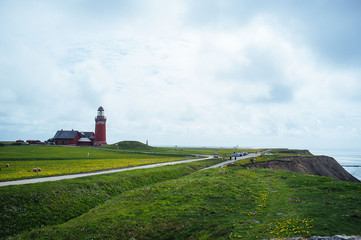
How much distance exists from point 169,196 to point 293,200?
548 inches

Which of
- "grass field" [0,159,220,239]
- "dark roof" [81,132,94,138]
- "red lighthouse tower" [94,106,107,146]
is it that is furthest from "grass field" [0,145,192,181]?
"dark roof" [81,132,94,138]

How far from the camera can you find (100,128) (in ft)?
442

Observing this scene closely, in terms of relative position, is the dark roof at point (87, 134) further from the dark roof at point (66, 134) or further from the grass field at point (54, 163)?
the grass field at point (54, 163)

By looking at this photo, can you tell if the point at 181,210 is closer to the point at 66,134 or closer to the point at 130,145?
the point at 130,145

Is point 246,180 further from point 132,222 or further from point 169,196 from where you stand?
point 132,222

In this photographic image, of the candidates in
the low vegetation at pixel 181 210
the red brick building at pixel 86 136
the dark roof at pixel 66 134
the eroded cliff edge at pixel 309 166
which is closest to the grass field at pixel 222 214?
the low vegetation at pixel 181 210

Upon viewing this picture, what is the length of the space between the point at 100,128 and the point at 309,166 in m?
109

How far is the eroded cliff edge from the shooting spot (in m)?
68.1

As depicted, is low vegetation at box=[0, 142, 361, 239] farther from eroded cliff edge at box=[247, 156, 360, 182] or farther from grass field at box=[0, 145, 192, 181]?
eroded cliff edge at box=[247, 156, 360, 182]

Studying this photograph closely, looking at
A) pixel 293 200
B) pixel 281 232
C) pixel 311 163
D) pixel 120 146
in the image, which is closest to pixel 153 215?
pixel 281 232

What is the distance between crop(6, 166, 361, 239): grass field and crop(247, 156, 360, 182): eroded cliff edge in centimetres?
3550

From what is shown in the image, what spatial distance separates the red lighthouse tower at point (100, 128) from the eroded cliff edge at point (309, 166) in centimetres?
9767

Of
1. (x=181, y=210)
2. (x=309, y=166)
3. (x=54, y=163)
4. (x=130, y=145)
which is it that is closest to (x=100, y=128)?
(x=130, y=145)

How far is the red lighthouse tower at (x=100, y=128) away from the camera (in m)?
134
